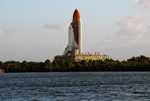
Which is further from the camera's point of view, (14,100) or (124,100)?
(14,100)

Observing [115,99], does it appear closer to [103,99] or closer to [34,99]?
[103,99]

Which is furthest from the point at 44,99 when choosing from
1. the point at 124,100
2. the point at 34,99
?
the point at 124,100

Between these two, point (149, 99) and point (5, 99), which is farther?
point (5, 99)

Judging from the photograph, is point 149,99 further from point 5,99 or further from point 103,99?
point 5,99

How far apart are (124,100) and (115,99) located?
1.48 metres

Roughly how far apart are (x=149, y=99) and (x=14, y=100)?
1468cm

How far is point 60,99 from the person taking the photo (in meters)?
61.9

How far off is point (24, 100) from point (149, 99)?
13.4 m

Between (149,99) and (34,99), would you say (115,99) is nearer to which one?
(149,99)

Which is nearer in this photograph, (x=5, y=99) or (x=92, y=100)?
(x=92, y=100)

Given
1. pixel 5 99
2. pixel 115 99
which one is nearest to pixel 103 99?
pixel 115 99

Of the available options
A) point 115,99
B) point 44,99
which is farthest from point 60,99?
point 115,99

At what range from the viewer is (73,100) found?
196ft

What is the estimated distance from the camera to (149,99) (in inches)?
2320
